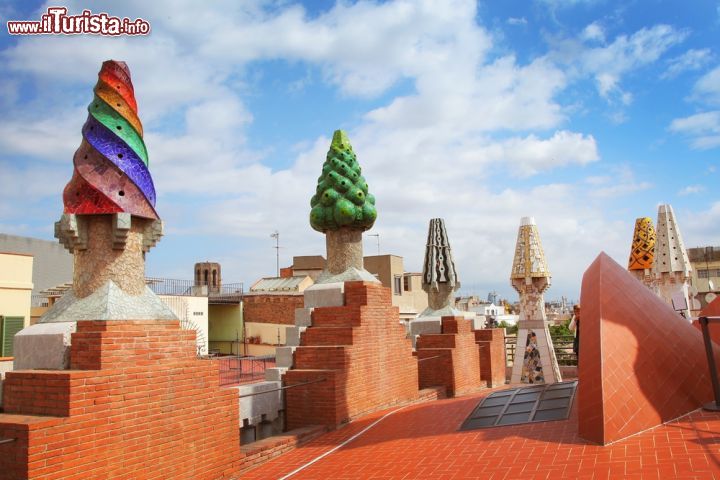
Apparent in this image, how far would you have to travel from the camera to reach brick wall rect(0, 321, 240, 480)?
4543mm

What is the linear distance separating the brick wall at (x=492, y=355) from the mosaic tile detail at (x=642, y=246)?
17.6 ft

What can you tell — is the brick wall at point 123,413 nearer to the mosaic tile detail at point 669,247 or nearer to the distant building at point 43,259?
the mosaic tile detail at point 669,247

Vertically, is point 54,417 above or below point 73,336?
below

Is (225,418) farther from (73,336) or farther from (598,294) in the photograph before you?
(598,294)

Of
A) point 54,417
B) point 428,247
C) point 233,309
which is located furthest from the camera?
point 233,309

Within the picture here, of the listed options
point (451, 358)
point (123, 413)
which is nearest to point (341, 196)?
point (451, 358)

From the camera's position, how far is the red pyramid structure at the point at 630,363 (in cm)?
586

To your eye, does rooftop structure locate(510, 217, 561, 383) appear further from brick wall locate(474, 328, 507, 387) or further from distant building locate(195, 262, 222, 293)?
distant building locate(195, 262, 222, 293)

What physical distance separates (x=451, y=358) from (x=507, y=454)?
6.74 meters

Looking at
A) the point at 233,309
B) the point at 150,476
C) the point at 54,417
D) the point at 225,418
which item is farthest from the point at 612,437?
the point at 233,309

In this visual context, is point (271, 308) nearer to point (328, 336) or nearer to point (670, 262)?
point (670, 262)

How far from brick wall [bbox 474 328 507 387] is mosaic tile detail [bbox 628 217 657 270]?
5.37 meters

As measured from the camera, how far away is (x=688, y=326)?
298 inches

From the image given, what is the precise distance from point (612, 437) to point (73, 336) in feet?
16.6
